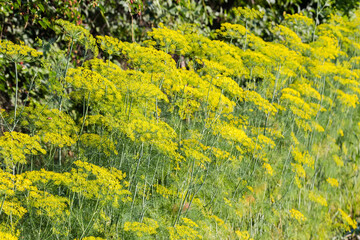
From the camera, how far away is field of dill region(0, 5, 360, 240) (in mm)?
2723

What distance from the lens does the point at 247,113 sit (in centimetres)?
505

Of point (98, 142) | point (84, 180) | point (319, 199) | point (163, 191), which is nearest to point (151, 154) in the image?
point (163, 191)

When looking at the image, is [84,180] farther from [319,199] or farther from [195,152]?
[319,199]

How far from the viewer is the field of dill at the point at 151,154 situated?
2723 mm

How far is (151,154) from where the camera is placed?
3.87m

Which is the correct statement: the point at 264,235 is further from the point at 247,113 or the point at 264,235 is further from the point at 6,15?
the point at 6,15

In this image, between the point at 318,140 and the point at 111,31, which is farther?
the point at 318,140

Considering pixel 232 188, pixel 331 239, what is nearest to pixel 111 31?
pixel 232 188

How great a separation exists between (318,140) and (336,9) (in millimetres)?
3929

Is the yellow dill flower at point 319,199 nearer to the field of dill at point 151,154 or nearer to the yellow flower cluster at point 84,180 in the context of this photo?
the field of dill at point 151,154

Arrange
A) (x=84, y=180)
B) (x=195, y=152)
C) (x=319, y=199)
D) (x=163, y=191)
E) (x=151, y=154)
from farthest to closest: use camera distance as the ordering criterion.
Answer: (x=319, y=199), (x=151, y=154), (x=163, y=191), (x=195, y=152), (x=84, y=180)

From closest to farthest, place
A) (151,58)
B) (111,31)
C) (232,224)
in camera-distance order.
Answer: (151,58), (232,224), (111,31)

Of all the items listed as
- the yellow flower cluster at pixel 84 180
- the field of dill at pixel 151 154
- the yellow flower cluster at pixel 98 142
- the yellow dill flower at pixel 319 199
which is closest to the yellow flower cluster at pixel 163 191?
the field of dill at pixel 151 154

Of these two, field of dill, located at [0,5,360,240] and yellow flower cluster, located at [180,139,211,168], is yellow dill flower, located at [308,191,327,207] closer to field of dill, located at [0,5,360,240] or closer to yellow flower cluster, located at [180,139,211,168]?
field of dill, located at [0,5,360,240]
